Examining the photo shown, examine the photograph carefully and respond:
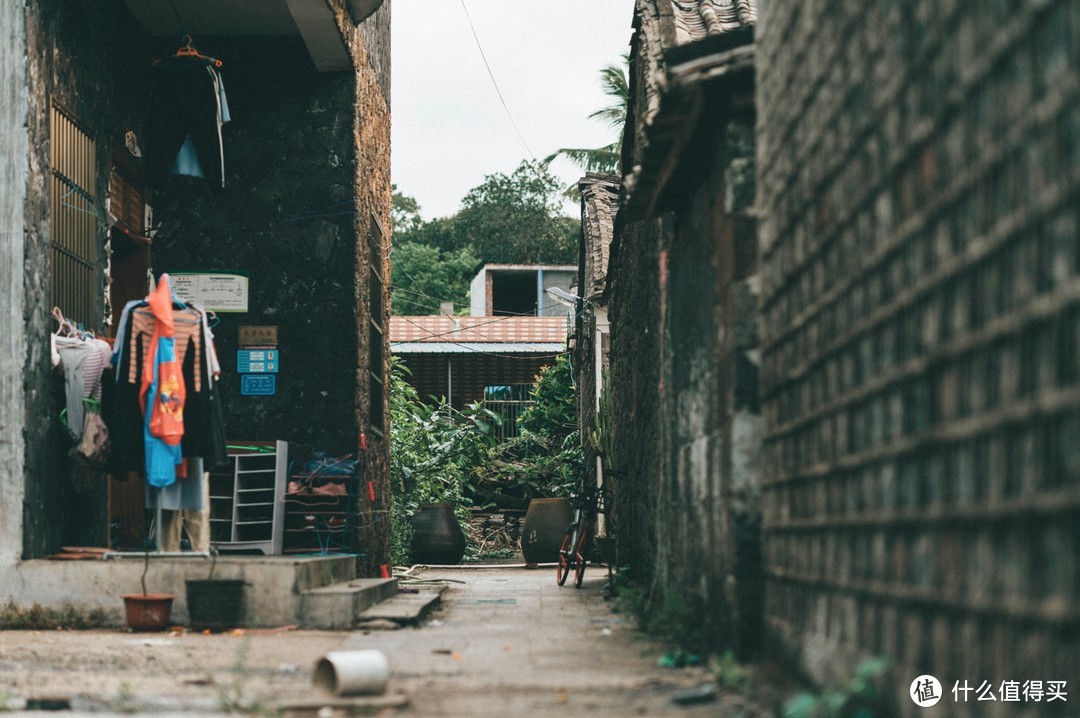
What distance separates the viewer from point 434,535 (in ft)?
50.3

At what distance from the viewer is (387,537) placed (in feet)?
38.5

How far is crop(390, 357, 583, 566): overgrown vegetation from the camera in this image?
15484mm

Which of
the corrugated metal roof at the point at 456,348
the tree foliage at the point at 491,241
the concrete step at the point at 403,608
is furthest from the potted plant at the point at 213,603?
the tree foliage at the point at 491,241

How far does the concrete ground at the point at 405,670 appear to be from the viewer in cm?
430

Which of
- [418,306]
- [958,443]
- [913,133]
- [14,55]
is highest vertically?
[418,306]

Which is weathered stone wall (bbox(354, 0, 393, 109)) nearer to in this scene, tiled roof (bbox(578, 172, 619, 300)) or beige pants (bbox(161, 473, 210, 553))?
beige pants (bbox(161, 473, 210, 553))

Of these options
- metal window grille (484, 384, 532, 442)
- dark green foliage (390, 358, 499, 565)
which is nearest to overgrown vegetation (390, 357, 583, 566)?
dark green foliage (390, 358, 499, 565)

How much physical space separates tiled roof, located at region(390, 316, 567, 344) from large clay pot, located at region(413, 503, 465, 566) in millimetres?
9311

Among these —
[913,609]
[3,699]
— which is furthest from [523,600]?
[913,609]

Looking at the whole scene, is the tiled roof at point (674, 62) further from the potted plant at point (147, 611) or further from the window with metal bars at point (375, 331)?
the potted plant at point (147, 611)

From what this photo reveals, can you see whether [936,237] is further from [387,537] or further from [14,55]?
[387,537]

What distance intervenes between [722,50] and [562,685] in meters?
2.87

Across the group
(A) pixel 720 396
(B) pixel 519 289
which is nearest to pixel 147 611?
(A) pixel 720 396

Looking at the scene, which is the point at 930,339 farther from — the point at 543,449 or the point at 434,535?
the point at 543,449
